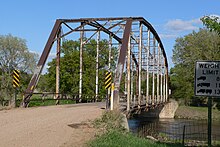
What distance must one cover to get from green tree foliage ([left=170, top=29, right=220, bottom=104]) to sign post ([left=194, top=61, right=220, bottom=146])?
143 feet

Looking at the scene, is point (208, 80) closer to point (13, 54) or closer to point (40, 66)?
point (40, 66)

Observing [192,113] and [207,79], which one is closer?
[207,79]

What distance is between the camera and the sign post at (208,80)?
11086 millimetres

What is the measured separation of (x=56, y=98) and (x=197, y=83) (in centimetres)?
2047

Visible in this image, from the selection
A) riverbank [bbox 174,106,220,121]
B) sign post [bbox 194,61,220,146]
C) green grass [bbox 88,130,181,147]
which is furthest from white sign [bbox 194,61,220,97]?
riverbank [bbox 174,106,220,121]

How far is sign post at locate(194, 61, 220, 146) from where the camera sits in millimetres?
11086

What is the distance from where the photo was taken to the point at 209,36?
2371 inches

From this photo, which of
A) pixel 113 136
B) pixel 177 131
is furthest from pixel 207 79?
pixel 177 131

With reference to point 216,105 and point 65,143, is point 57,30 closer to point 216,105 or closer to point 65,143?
point 65,143

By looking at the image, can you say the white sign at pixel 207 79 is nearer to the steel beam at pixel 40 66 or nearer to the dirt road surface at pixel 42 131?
the dirt road surface at pixel 42 131

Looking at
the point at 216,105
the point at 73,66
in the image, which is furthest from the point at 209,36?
the point at 73,66

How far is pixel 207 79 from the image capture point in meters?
11.1

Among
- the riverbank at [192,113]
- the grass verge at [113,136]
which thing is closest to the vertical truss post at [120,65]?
the grass verge at [113,136]

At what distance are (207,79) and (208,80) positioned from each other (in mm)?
38
